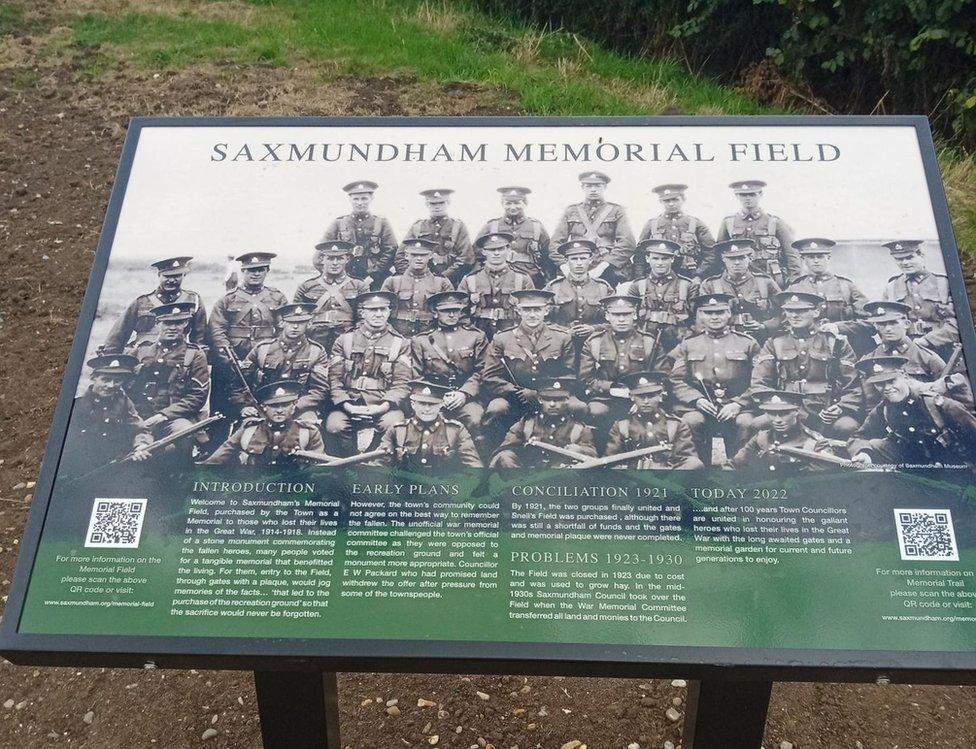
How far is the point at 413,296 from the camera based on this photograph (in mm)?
2053

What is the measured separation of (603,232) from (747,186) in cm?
38

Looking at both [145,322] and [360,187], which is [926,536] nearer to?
[360,187]

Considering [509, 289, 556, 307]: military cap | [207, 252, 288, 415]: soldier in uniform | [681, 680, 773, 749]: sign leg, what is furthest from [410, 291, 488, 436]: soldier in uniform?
[681, 680, 773, 749]: sign leg

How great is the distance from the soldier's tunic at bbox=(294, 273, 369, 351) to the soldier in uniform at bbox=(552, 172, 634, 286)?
0.48 meters

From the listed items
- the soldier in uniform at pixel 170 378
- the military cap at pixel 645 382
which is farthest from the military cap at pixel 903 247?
the soldier in uniform at pixel 170 378

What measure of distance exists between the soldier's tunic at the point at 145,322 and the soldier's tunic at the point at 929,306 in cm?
155

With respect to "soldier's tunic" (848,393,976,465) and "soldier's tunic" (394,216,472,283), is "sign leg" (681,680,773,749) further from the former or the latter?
"soldier's tunic" (394,216,472,283)

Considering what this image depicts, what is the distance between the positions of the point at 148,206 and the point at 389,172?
23.6 inches

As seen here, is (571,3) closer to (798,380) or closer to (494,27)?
(494,27)

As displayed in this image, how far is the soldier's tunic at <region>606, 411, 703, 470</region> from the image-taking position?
6.04 ft

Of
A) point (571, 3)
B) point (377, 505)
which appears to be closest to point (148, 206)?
point (377, 505)

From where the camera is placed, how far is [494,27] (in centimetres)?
748

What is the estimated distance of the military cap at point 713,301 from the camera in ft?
6.59

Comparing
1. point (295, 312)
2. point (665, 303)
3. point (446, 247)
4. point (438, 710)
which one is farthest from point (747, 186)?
point (438, 710)
